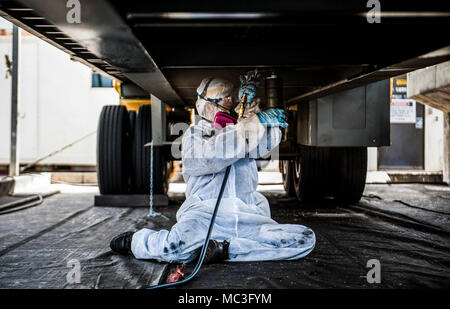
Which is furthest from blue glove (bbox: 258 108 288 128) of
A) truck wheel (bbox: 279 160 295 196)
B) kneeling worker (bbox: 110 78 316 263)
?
truck wheel (bbox: 279 160 295 196)

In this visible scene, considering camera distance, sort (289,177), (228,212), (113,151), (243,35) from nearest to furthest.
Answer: (243,35) < (228,212) < (113,151) < (289,177)

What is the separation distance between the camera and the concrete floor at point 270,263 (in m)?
1.94

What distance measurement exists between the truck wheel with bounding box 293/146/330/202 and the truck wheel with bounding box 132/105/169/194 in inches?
56.7

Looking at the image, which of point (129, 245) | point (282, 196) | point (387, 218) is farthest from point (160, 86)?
point (282, 196)

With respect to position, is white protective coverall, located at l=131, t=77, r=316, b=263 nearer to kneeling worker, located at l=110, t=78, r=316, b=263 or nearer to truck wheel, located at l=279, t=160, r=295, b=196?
kneeling worker, located at l=110, t=78, r=316, b=263

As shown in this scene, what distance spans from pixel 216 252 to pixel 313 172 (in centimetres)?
253

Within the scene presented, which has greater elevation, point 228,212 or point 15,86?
point 15,86

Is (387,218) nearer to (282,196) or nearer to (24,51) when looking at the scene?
(282,196)

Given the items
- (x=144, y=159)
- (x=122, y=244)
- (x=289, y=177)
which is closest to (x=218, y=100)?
(x=122, y=244)

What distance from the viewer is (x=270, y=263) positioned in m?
2.21

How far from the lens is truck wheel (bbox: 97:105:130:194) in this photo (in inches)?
167

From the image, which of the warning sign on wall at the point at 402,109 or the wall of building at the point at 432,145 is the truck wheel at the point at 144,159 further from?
the warning sign on wall at the point at 402,109

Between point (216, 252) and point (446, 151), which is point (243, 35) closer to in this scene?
point (216, 252)
